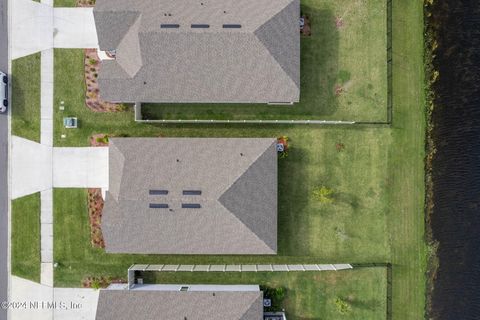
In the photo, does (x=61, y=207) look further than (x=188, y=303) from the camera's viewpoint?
Yes

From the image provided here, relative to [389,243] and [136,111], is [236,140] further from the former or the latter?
[389,243]

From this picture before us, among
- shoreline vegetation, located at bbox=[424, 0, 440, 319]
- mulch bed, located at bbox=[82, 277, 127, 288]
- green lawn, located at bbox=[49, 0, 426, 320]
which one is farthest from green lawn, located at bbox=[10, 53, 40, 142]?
shoreline vegetation, located at bbox=[424, 0, 440, 319]

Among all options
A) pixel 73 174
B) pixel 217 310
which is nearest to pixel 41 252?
pixel 73 174

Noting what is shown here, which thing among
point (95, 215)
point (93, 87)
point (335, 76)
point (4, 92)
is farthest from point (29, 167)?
point (335, 76)

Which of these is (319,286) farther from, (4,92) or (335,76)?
(4,92)

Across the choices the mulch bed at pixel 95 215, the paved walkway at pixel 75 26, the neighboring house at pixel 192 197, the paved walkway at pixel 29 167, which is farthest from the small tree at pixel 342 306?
the paved walkway at pixel 75 26

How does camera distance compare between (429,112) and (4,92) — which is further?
(429,112)
